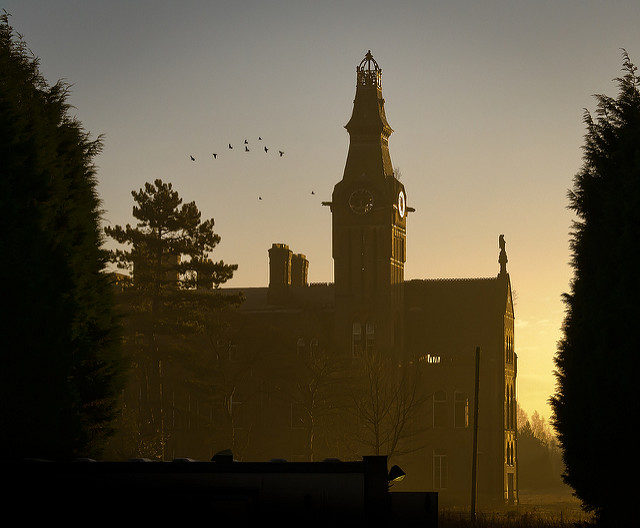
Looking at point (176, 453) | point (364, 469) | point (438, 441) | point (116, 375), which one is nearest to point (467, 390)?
point (438, 441)

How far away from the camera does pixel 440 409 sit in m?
78.6

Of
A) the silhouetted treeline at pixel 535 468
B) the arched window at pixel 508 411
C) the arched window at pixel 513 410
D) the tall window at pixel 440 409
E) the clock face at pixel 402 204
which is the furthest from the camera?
the silhouetted treeline at pixel 535 468

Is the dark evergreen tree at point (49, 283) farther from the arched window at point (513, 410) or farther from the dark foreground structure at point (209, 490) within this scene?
the arched window at point (513, 410)

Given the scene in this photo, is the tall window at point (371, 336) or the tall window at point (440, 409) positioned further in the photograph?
the tall window at point (371, 336)

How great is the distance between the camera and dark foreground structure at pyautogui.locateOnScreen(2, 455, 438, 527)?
62.2 ft

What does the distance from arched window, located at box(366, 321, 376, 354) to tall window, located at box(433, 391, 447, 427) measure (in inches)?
205

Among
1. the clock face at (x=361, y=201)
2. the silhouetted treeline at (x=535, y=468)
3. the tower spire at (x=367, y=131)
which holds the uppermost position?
the tower spire at (x=367, y=131)

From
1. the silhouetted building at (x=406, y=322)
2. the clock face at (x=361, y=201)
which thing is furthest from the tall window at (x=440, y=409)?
the clock face at (x=361, y=201)

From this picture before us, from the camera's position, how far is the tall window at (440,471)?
77.2 meters

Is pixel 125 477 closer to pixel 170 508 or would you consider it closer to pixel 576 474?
pixel 170 508

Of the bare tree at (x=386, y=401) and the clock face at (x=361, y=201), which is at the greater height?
the clock face at (x=361, y=201)

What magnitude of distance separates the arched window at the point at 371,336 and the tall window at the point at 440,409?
5.20m

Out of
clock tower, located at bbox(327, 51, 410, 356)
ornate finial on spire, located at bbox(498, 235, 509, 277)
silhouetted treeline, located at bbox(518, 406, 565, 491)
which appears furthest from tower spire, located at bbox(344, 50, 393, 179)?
silhouetted treeline, located at bbox(518, 406, 565, 491)

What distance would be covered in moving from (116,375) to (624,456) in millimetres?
13152
